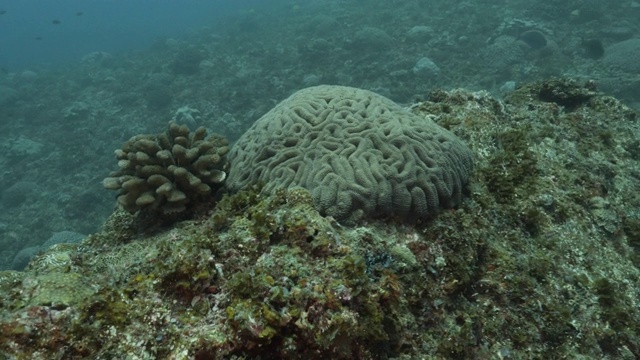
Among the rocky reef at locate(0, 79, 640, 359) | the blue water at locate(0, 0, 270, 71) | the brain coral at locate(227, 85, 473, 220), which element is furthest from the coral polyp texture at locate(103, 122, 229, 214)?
the blue water at locate(0, 0, 270, 71)

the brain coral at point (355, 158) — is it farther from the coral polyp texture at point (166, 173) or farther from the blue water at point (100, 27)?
the blue water at point (100, 27)

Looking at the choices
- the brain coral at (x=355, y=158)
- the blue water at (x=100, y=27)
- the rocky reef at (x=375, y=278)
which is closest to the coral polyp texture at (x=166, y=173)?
the rocky reef at (x=375, y=278)

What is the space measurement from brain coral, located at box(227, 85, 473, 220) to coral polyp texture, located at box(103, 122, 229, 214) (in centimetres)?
41

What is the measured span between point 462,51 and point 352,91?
16.4m

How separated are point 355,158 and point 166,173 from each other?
195cm

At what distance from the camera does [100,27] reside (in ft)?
228

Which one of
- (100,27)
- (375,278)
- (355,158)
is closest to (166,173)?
(355,158)

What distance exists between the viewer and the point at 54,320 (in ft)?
7.02

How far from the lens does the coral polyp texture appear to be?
13.1 ft

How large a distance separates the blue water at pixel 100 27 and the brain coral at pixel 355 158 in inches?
1697

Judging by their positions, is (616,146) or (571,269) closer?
(571,269)

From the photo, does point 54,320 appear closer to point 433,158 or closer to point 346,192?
point 346,192

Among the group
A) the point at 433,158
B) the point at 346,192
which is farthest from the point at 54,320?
the point at 433,158

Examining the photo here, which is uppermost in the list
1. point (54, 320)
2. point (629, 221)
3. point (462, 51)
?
point (54, 320)
